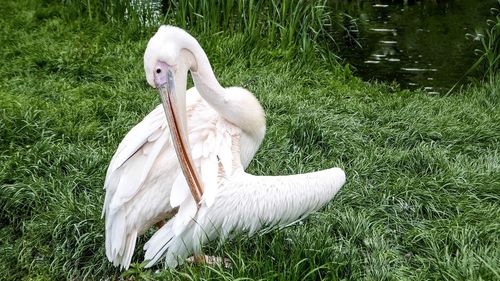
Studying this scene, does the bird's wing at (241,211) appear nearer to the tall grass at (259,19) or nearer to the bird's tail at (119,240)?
the bird's tail at (119,240)

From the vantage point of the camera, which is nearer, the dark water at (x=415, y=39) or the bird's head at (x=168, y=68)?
the bird's head at (x=168, y=68)

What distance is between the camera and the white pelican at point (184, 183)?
2.98 metres

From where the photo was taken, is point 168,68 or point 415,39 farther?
point 415,39

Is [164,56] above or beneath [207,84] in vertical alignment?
above

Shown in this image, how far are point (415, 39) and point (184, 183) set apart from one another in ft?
20.5

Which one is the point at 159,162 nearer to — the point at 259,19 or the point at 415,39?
the point at 259,19

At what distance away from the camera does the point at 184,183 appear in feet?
10.1

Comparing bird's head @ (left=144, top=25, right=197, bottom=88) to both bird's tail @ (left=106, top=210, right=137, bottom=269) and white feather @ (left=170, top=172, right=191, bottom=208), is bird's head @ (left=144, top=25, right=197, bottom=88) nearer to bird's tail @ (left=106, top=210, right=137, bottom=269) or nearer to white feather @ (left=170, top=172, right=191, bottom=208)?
white feather @ (left=170, top=172, right=191, bottom=208)

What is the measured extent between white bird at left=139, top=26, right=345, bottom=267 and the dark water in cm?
413

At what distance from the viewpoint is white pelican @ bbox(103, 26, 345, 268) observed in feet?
9.77

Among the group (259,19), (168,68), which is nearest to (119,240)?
(168,68)

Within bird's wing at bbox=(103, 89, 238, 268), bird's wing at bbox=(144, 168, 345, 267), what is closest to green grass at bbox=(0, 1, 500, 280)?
bird's wing at bbox=(144, 168, 345, 267)

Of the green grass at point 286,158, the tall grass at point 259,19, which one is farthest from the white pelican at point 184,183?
the tall grass at point 259,19

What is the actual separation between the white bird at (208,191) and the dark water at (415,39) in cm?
413
